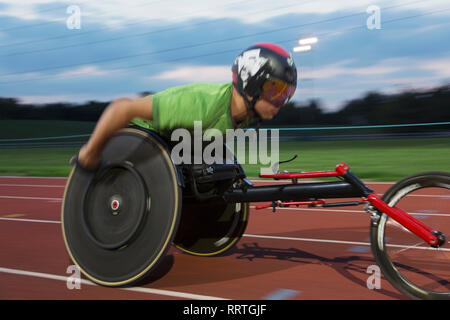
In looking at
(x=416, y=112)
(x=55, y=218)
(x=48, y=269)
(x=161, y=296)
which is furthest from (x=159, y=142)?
(x=416, y=112)

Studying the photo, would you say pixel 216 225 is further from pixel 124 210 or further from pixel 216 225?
pixel 124 210

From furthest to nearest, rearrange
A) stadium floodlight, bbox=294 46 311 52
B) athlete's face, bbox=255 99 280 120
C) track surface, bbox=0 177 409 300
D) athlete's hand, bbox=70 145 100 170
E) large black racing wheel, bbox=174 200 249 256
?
stadium floodlight, bbox=294 46 311 52 < large black racing wheel, bbox=174 200 249 256 < athlete's hand, bbox=70 145 100 170 < track surface, bbox=0 177 409 300 < athlete's face, bbox=255 99 280 120

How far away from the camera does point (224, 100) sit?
353cm

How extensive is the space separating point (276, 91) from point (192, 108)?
1.84 ft

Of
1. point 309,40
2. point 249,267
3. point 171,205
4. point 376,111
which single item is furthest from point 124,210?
point 376,111

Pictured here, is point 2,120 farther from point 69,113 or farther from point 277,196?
point 277,196

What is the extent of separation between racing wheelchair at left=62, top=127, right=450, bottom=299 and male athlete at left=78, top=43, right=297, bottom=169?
0.26m

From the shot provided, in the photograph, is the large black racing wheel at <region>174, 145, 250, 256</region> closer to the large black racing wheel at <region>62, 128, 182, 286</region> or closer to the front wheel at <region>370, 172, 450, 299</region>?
the large black racing wheel at <region>62, 128, 182, 286</region>

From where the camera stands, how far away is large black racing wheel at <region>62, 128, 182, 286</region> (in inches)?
139

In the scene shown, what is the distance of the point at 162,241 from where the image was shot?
3479mm

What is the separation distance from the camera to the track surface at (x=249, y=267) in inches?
144
